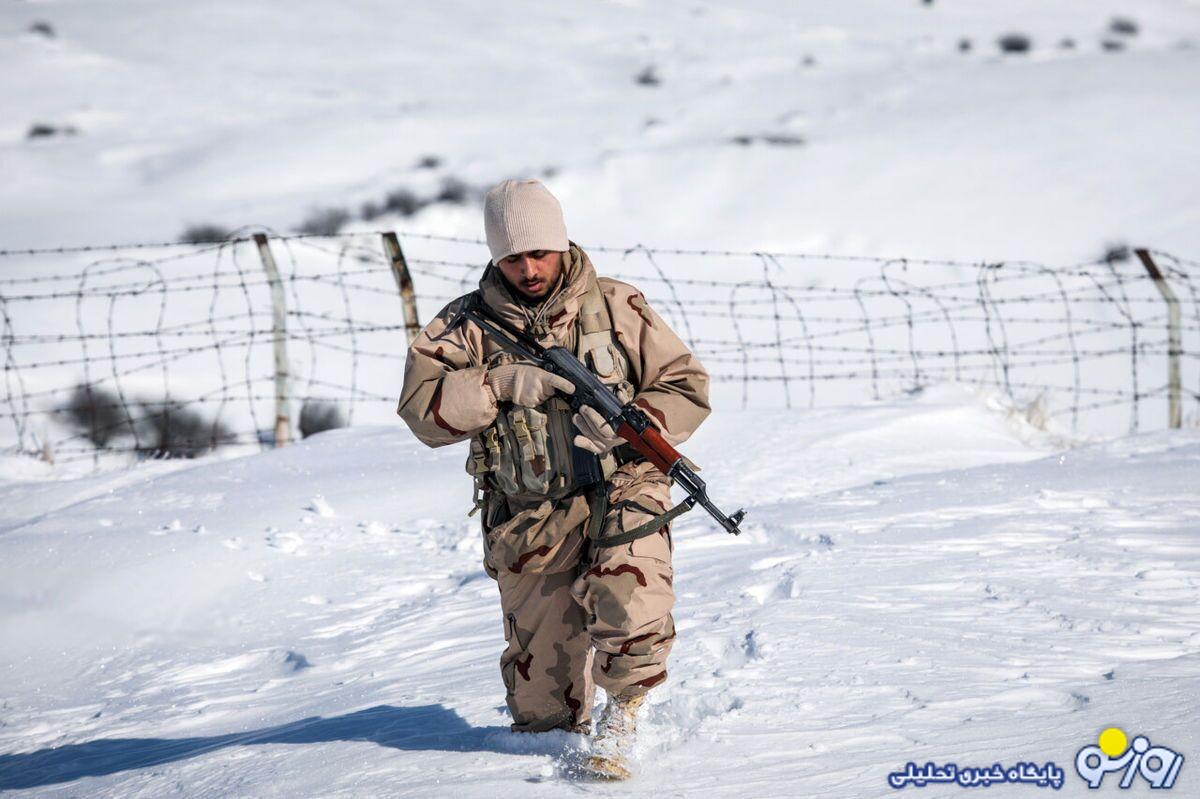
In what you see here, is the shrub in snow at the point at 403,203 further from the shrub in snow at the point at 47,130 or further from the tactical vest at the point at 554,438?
the tactical vest at the point at 554,438

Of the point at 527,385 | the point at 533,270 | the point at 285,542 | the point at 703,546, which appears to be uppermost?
the point at 533,270

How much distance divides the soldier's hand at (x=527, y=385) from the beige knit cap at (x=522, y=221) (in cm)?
27

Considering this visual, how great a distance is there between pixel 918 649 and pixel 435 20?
25.6 meters

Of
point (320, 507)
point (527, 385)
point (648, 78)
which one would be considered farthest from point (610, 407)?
point (648, 78)

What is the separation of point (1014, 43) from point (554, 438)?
72.6ft

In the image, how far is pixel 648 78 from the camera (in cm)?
2288

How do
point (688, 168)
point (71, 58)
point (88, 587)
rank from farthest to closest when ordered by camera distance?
point (71, 58) → point (688, 168) → point (88, 587)

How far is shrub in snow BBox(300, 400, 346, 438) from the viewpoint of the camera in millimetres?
10531

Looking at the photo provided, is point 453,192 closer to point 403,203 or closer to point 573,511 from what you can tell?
point 403,203

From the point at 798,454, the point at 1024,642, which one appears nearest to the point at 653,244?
the point at 798,454

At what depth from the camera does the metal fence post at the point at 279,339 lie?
7.74 metres

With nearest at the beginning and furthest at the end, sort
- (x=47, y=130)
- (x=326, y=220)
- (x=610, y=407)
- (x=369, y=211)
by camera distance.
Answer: (x=610, y=407) < (x=326, y=220) < (x=369, y=211) < (x=47, y=130)

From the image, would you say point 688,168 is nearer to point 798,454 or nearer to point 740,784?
point 798,454

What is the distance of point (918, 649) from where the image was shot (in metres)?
3.82
